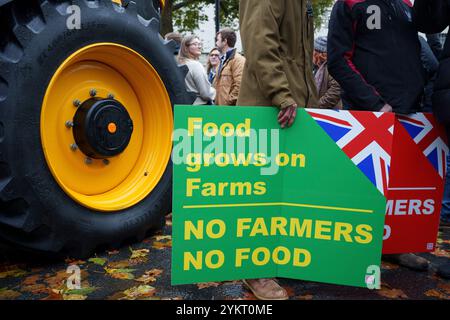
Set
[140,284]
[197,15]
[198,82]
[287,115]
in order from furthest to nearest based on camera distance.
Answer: [197,15], [198,82], [140,284], [287,115]

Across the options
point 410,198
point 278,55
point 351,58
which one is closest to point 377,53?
point 351,58

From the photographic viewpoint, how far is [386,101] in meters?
2.97

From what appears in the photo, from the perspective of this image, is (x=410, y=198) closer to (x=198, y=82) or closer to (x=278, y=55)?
(x=278, y=55)

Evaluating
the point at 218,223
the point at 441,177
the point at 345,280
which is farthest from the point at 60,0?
the point at 441,177

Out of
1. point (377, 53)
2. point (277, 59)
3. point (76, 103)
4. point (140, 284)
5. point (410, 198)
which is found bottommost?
point (140, 284)

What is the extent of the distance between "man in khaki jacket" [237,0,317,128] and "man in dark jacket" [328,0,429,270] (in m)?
0.28

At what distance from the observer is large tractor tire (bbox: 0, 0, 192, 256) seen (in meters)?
2.70

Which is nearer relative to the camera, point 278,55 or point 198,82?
point 278,55

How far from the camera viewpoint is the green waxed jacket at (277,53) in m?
2.48

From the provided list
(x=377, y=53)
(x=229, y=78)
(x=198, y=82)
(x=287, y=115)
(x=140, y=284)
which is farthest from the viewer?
(x=229, y=78)

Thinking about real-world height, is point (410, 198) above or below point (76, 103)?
below

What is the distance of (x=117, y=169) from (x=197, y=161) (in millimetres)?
1189

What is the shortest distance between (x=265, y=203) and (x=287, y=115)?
1.57 feet

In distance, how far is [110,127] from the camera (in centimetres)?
313
